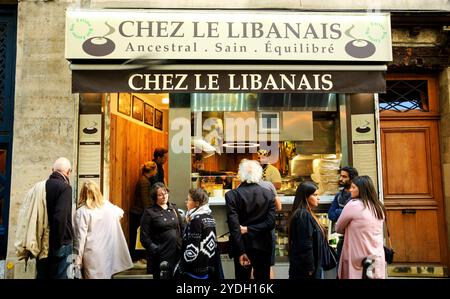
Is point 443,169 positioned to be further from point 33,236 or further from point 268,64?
point 33,236

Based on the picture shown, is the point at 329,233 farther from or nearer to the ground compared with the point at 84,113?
nearer to the ground

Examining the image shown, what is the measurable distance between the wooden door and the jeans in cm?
498

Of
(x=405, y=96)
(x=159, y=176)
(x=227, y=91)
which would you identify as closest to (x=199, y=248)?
(x=227, y=91)

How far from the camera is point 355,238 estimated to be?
446cm

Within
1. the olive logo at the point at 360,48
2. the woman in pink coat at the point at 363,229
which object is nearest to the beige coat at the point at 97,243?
the woman in pink coat at the point at 363,229

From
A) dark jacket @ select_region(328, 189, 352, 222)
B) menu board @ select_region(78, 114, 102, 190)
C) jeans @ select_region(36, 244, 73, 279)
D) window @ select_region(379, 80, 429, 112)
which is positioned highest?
window @ select_region(379, 80, 429, 112)

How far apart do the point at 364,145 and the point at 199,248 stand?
359 centimetres

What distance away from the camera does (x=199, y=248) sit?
4.41 meters

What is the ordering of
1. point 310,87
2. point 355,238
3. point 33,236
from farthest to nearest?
point 310,87, point 33,236, point 355,238

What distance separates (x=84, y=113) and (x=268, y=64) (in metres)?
3.00

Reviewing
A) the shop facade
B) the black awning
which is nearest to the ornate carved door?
the shop facade

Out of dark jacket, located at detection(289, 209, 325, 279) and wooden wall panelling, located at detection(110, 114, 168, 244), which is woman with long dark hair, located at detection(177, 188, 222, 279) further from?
wooden wall panelling, located at detection(110, 114, 168, 244)

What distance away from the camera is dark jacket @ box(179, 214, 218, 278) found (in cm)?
439

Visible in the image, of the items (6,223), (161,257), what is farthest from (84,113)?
(161,257)
